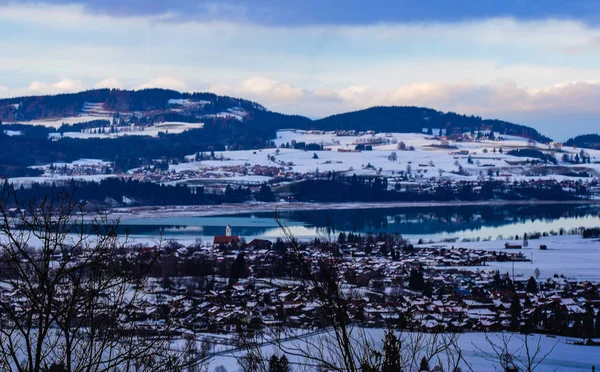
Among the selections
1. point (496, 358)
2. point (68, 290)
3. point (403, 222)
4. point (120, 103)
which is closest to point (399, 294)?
point (496, 358)

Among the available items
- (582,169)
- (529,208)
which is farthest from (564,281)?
(582,169)

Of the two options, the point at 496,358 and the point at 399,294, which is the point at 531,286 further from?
the point at 496,358

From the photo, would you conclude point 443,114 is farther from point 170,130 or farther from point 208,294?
point 208,294

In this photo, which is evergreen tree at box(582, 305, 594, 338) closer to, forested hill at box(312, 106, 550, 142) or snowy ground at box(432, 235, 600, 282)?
snowy ground at box(432, 235, 600, 282)

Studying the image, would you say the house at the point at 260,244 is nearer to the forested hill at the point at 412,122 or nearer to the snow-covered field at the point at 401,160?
the snow-covered field at the point at 401,160

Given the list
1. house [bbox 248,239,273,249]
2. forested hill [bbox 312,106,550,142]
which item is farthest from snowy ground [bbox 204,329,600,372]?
forested hill [bbox 312,106,550,142]

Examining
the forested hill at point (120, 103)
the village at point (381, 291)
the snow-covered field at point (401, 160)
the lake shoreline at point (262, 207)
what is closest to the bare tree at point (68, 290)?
the village at point (381, 291)
